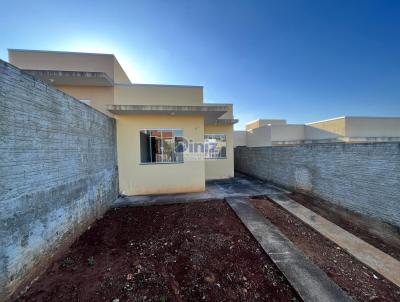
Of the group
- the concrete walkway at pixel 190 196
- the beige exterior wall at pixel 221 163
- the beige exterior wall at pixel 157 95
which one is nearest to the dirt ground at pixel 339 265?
the concrete walkway at pixel 190 196

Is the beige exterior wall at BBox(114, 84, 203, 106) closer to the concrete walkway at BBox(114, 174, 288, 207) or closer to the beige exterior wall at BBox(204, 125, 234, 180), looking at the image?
the beige exterior wall at BBox(204, 125, 234, 180)

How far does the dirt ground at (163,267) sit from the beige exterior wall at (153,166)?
234 centimetres

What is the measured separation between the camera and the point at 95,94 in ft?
22.2

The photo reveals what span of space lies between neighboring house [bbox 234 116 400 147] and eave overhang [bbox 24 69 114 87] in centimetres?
1523

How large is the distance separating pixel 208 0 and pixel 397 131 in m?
21.0

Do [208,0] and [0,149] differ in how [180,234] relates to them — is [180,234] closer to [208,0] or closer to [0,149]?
[0,149]

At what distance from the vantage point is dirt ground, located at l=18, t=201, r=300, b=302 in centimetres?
234

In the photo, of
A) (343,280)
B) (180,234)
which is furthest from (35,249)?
(343,280)

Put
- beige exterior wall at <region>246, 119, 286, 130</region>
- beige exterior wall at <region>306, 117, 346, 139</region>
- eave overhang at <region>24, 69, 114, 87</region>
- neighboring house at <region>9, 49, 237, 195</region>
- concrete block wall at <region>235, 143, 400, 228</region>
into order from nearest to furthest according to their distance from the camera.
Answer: concrete block wall at <region>235, 143, 400, 228</region>, eave overhang at <region>24, 69, 114, 87</region>, neighboring house at <region>9, 49, 237, 195</region>, beige exterior wall at <region>306, 117, 346, 139</region>, beige exterior wall at <region>246, 119, 286, 130</region>

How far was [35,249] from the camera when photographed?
8.66ft

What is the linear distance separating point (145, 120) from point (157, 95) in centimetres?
116

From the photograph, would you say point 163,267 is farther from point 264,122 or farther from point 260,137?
point 264,122

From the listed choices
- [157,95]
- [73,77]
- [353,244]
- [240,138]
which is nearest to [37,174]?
[73,77]

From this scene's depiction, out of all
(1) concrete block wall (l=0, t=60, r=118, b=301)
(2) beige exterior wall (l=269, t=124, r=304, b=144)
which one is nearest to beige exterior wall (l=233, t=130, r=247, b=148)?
(2) beige exterior wall (l=269, t=124, r=304, b=144)
